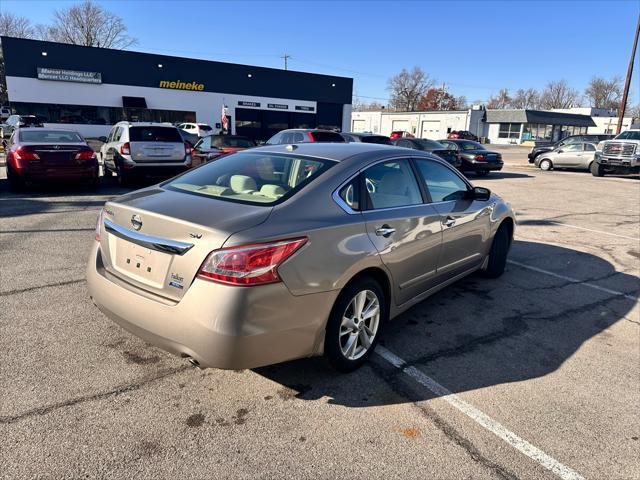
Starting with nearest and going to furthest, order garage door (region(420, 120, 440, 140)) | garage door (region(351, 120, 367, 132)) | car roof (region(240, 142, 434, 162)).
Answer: car roof (region(240, 142, 434, 162))
garage door (region(420, 120, 440, 140))
garage door (region(351, 120, 367, 132))

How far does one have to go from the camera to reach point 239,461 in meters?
2.44

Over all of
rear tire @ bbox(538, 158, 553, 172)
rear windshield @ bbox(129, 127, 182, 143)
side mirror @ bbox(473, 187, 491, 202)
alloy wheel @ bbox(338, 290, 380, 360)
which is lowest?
alloy wheel @ bbox(338, 290, 380, 360)

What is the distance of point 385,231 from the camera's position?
3406mm

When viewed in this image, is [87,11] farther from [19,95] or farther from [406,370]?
[406,370]

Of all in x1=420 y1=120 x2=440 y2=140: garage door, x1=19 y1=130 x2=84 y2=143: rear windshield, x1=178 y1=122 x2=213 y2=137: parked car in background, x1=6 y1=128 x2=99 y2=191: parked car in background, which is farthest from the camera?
x1=420 y1=120 x2=440 y2=140: garage door

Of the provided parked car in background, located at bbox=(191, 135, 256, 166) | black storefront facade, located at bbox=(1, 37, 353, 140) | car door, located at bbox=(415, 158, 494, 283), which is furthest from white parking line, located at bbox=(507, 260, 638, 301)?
black storefront facade, located at bbox=(1, 37, 353, 140)

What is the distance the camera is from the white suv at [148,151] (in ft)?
37.4

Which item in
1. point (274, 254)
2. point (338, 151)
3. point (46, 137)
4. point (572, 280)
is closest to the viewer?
point (274, 254)

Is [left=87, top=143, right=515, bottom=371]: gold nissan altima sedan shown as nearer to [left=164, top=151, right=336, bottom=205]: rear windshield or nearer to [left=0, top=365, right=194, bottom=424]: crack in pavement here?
[left=164, top=151, right=336, bottom=205]: rear windshield

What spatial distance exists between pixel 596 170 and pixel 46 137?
21.8 metres

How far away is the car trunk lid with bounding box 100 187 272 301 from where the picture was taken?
2645 mm

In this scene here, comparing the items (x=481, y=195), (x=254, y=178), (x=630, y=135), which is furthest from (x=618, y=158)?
(x=254, y=178)

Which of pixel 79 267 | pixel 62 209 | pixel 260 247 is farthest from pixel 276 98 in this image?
pixel 260 247

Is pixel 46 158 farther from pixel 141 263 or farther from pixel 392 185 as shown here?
pixel 392 185
